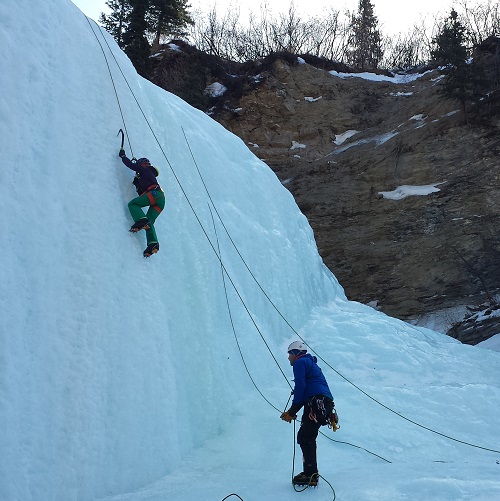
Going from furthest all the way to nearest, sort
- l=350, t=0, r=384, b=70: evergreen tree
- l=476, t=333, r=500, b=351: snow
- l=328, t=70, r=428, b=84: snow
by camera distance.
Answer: l=350, t=0, r=384, b=70: evergreen tree, l=328, t=70, r=428, b=84: snow, l=476, t=333, r=500, b=351: snow

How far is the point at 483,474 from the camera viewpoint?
4.11 m

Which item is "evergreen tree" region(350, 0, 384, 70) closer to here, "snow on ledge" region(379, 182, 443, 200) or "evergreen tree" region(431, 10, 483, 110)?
"evergreen tree" region(431, 10, 483, 110)

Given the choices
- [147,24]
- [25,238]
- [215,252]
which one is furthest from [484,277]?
[147,24]

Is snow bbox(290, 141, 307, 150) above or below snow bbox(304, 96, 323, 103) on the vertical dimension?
below

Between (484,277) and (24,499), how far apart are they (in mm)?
16177

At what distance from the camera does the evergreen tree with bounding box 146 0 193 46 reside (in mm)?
26531

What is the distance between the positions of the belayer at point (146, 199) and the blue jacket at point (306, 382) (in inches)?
73.1

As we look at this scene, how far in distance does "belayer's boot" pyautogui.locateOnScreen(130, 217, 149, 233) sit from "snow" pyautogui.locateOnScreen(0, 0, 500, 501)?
0.38ft

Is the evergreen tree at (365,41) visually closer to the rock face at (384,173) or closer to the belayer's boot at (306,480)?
the rock face at (384,173)

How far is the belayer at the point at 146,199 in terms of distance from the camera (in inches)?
189

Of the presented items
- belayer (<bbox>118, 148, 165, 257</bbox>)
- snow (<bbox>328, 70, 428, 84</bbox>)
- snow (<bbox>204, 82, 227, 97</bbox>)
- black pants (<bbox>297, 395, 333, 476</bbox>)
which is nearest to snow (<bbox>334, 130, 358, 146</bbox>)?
snow (<bbox>328, 70, 428, 84</bbox>)

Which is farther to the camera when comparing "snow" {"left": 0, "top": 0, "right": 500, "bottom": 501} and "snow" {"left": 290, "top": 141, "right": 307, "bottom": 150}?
"snow" {"left": 290, "top": 141, "right": 307, "bottom": 150}

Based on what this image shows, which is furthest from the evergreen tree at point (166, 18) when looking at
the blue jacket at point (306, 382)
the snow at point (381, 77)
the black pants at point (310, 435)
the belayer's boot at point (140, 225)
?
the black pants at point (310, 435)

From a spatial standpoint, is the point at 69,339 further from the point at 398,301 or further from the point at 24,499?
the point at 398,301
